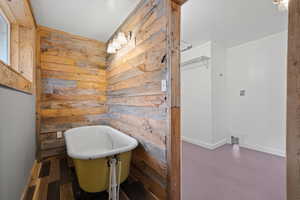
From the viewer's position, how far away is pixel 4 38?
1.50m

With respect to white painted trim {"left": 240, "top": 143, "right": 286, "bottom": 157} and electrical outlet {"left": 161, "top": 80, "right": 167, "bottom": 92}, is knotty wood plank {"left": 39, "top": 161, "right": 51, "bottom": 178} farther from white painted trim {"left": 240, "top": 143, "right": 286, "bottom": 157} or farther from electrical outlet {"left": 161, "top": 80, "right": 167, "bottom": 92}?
white painted trim {"left": 240, "top": 143, "right": 286, "bottom": 157}

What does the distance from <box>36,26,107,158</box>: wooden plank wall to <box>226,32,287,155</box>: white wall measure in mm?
2899

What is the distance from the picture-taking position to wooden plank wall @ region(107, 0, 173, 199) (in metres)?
1.30

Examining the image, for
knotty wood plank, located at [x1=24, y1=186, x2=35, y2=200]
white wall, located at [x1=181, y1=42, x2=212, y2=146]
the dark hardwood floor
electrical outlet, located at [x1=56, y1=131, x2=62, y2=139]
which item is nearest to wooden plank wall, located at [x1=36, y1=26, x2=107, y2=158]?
electrical outlet, located at [x1=56, y1=131, x2=62, y2=139]

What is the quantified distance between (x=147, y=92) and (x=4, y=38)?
5.68 feet

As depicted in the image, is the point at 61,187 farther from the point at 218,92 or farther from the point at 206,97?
the point at 218,92

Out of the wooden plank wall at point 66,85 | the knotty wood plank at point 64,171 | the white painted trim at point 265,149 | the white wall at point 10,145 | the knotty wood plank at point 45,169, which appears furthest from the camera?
the white painted trim at point 265,149

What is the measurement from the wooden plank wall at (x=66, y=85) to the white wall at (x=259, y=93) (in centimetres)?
290

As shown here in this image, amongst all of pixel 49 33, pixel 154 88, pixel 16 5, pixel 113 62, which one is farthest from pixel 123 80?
pixel 49 33

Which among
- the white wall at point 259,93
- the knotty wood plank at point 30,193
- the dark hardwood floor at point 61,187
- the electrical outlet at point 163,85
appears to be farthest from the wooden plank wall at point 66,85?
the white wall at point 259,93

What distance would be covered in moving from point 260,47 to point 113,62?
Answer: 291cm

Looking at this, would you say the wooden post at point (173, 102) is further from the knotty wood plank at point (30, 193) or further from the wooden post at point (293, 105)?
the knotty wood plank at point (30, 193)

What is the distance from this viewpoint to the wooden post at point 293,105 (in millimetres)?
550

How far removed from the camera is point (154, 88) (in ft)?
4.64
